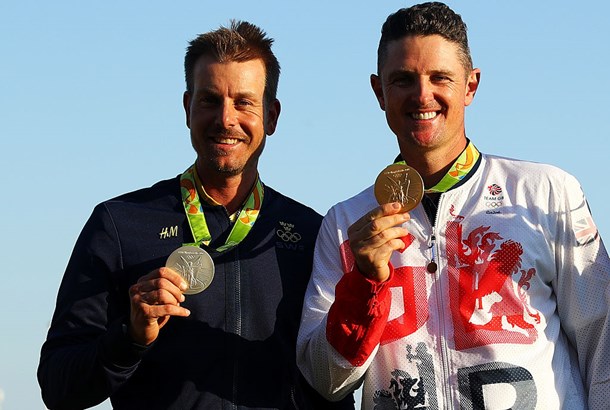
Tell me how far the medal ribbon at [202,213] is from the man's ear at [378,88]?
3.27ft

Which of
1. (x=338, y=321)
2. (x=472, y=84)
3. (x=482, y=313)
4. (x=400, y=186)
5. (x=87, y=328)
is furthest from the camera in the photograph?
(x=472, y=84)

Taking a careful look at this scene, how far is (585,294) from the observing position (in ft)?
19.1

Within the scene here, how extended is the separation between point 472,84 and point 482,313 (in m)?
1.57

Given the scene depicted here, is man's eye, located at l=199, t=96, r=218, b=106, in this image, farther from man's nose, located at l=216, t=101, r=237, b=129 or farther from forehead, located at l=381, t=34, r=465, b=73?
forehead, located at l=381, t=34, r=465, b=73

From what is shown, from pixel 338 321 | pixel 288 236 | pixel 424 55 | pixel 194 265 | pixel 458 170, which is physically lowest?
pixel 338 321

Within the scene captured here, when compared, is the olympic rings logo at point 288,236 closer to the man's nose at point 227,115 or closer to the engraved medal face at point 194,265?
the engraved medal face at point 194,265

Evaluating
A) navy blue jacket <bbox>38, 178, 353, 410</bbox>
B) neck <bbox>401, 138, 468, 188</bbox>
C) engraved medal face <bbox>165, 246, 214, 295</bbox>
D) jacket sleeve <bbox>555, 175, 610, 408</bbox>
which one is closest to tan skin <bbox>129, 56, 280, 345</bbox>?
navy blue jacket <bbox>38, 178, 353, 410</bbox>

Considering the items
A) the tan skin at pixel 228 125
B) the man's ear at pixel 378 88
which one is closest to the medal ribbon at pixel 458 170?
the man's ear at pixel 378 88

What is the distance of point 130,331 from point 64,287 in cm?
83

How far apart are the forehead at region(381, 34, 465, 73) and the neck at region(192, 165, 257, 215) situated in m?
1.26

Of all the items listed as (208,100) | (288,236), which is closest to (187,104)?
(208,100)

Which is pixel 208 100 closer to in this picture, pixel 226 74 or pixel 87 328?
pixel 226 74

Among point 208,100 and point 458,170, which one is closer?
point 458,170

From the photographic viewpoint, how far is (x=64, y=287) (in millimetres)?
6414
